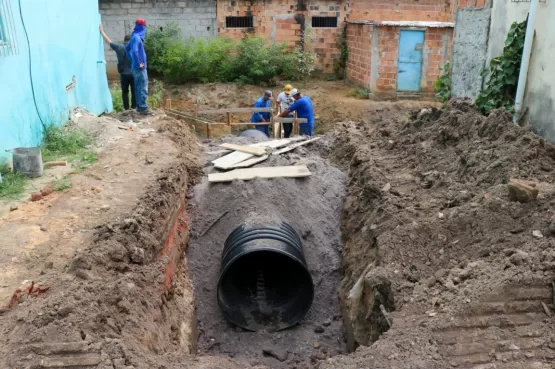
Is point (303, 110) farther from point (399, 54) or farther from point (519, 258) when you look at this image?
point (519, 258)

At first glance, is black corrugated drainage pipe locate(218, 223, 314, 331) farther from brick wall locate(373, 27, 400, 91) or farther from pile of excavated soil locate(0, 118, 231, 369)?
brick wall locate(373, 27, 400, 91)

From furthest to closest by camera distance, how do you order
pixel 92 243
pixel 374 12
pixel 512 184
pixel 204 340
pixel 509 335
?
pixel 374 12
pixel 204 340
pixel 92 243
pixel 512 184
pixel 509 335

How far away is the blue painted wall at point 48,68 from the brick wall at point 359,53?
889 cm

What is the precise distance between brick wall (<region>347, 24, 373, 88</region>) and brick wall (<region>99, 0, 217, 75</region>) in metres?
5.22

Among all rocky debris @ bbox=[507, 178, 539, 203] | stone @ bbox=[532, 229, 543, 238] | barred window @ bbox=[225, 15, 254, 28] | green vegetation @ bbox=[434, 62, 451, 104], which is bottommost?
stone @ bbox=[532, 229, 543, 238]

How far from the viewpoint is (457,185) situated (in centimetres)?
557

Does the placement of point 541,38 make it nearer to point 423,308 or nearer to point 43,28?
point 423,308

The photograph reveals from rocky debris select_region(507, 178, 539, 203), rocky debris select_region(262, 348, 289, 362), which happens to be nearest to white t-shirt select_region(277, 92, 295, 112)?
rocky debris select_region(262, 348, 289, 362)

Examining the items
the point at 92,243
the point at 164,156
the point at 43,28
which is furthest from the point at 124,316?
the point at 43,28

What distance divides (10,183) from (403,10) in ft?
55.4

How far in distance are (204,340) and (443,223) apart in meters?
3.26

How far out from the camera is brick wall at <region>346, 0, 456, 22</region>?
1891cm

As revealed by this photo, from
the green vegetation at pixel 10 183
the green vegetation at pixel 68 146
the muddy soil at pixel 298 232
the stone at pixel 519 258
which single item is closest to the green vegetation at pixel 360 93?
the muddy soil at pixel 298 232

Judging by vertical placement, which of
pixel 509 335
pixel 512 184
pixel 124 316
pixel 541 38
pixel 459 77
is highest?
pixel 541 38
